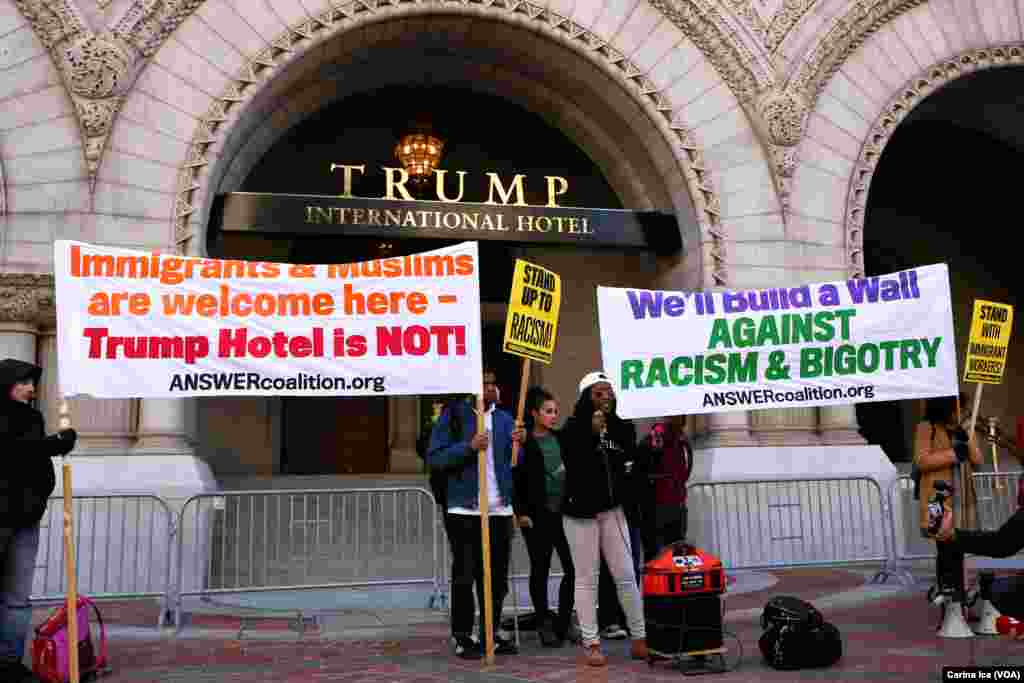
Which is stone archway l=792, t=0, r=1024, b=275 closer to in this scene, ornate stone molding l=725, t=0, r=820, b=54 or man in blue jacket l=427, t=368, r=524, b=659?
ornate stone molding l=725, t=0, r=820, b=54

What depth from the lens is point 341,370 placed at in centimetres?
749

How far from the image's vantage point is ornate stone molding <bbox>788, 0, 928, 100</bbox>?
1380cm

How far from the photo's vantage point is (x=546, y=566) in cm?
770

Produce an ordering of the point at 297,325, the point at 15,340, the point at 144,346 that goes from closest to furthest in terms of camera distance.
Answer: the point at 144,346, the point at 297,325, the point at 15,340

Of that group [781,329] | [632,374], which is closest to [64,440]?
[632,374]

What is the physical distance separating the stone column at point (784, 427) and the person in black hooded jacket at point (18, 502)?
9.32 metres

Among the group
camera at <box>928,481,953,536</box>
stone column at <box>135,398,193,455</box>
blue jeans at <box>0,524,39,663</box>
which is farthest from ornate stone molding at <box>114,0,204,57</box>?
camera at <box>928,481,953,536</box>

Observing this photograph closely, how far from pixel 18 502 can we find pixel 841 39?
12.4m

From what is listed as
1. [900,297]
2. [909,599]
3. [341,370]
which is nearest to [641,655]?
[341,370]

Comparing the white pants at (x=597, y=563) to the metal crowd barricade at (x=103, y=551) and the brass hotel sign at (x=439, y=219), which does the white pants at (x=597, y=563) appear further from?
the brass hotel sign at (x=439, y=219)

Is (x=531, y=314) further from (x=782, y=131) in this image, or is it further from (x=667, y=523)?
(x=782, y=131)

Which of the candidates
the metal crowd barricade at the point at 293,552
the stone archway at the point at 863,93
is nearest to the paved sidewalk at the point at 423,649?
the metal crowd barricade at the point at 293,552

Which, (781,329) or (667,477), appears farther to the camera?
(781,329)

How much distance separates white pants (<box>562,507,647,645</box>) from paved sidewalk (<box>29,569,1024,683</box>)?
0.99 feet
